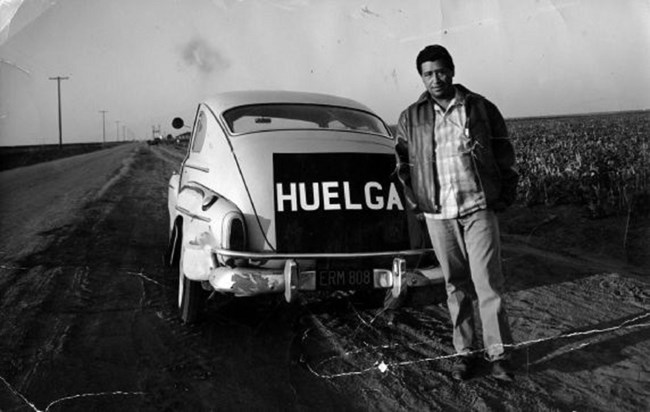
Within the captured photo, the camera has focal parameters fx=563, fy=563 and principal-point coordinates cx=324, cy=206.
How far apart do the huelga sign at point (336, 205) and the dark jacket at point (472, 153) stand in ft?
1.77

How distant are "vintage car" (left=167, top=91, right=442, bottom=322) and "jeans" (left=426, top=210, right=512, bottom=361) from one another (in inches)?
17.3

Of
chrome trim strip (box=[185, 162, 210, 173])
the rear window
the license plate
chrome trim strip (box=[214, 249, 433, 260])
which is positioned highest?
the rear window

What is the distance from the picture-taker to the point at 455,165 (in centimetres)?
331

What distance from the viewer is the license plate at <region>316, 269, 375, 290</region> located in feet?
12.5

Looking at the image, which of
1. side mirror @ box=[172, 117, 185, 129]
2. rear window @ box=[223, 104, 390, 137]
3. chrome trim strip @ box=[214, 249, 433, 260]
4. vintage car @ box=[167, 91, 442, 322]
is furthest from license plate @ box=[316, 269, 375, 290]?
side mirror @ box=[172, 117, 185, 129]

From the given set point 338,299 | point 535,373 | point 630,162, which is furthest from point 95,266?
point 630,162

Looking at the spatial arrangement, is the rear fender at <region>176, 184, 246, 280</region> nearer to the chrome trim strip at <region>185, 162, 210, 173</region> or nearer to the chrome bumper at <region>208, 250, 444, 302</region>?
the chrome bumper at <region>208, 250, 444, 302</region>

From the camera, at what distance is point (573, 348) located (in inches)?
145

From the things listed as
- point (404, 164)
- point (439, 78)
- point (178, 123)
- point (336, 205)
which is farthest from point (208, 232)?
point (178, 123)

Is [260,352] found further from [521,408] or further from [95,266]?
[95,266]

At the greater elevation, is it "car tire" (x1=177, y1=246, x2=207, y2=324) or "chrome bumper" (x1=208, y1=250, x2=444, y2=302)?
"chrome bumper" (x1=208, y1=250, x2=444, y2=302)

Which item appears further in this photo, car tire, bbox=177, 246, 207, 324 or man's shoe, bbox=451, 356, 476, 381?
car tire, bbox=177, 246, 207, 324

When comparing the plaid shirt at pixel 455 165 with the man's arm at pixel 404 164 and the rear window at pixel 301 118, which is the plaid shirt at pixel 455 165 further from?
the rear window at pixel 301 118

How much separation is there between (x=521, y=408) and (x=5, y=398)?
2.72 metres
